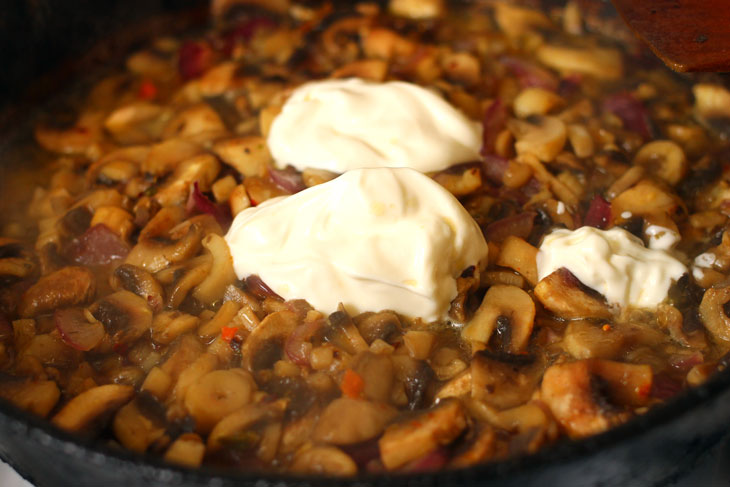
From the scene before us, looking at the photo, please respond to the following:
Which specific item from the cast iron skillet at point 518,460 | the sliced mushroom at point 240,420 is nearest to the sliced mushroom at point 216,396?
the sliced mushroom at point 240,420

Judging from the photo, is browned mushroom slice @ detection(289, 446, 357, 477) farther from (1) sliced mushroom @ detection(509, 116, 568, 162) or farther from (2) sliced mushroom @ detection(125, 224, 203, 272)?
(1) sliced mushroom @ detection(509, 116, 568, 162)

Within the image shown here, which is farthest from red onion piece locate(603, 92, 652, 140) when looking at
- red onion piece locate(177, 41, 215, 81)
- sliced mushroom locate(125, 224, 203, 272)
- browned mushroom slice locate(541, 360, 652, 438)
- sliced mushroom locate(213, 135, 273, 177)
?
red onion piece locate(177, 41, 215, 81)

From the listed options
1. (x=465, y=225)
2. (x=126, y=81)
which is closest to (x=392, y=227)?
(x=465, y=225)

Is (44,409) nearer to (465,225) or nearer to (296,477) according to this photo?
(296,477)

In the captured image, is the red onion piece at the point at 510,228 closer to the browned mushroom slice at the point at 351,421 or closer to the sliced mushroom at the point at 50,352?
the browned mushroom slice at the point at 351,421

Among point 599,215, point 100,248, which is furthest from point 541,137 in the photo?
point 100,248

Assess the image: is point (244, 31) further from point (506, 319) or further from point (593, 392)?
point (593, 392)
